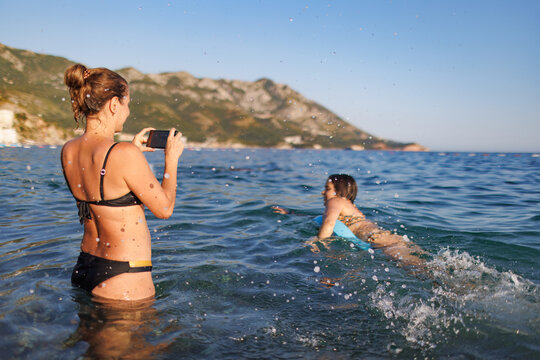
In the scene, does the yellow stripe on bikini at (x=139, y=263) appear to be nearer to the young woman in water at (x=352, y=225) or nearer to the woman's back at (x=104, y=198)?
the woman's back at (x=104, y=198)

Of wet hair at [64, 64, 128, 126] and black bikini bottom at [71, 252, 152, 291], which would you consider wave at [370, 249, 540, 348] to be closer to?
black bikini bottom at [71, 252, 152, 291]

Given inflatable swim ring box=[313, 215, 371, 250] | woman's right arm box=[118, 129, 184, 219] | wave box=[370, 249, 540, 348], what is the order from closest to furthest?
woman's right arm box=[118, 129, 184, 219] → wave box=[370, 249, 540, 348] → inflatable swim ring box=[313, 215, 371, 250]

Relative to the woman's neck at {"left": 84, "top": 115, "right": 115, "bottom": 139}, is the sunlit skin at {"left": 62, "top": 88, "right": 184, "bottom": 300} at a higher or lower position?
lower

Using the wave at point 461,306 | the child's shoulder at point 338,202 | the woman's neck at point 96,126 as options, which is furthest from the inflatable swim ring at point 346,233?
the woman's neck at point 96,126

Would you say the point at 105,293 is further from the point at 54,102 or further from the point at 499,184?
the point at 54,102

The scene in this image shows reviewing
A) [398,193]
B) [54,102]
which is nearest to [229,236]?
[398,193]

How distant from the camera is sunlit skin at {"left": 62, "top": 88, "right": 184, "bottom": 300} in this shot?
2.97 meters

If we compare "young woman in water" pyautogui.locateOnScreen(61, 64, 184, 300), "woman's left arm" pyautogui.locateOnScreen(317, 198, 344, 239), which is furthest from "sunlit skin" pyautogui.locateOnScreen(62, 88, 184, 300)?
"woman's left arm" pyautogui.locateOnScreen(317, 198, 344, 239)

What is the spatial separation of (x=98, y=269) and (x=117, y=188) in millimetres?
Result: 900

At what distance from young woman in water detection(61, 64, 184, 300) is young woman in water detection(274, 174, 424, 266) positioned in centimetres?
444

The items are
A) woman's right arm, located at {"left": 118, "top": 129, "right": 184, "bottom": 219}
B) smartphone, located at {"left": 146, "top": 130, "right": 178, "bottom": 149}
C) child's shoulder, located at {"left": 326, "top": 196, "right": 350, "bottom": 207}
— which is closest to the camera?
woman's right arm, located at {"left": 118, "top": 129, "right": 184, "bottom": 219}

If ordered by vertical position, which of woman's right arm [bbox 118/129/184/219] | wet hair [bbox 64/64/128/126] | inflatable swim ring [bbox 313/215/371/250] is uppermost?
wet hair [bbox 64/64/128/126]

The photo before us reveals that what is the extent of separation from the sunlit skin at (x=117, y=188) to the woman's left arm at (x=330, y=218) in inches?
179

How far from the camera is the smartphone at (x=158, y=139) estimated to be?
3490 mm
